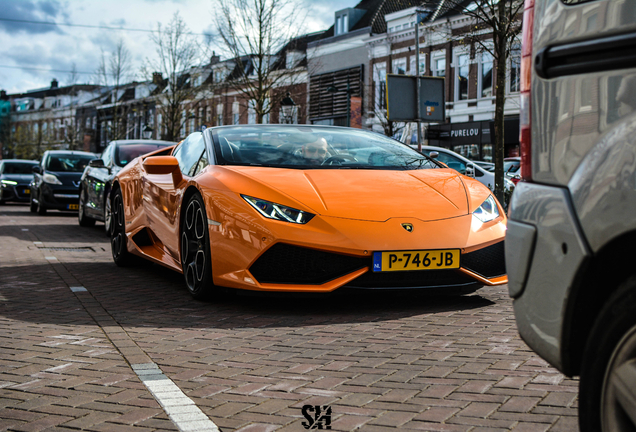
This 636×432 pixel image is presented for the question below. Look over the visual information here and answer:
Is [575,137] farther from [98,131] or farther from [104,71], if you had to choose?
[98,131]

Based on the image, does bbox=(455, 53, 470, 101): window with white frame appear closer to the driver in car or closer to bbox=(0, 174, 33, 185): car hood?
bbox=(0, 174, 33, 185): car hood

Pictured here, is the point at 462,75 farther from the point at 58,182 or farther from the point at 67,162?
the point at 58,182

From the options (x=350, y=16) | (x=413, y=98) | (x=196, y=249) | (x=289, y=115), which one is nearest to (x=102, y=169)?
(x=413, y=98)

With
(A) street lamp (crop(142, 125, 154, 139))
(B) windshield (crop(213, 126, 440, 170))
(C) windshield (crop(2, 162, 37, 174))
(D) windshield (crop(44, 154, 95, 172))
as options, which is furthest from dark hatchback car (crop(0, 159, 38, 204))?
(A) street lamp (crop(142, 125, 154, 139))

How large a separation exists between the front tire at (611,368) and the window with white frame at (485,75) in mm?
30656

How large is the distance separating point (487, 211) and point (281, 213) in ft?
4.83

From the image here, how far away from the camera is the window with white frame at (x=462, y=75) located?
32812 millimetres

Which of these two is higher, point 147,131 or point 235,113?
point 235,113

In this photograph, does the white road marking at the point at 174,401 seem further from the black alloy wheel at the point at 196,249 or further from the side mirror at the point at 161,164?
the side mirror at the point at 161,164

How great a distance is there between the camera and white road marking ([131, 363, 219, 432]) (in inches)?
110

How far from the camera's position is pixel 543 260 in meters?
2.12

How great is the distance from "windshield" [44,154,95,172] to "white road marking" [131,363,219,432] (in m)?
15.6

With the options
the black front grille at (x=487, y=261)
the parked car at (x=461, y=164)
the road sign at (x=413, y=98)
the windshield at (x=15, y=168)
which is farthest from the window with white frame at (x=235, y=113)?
the black front grille at (x=487, y=261)

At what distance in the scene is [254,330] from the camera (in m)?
4.52
